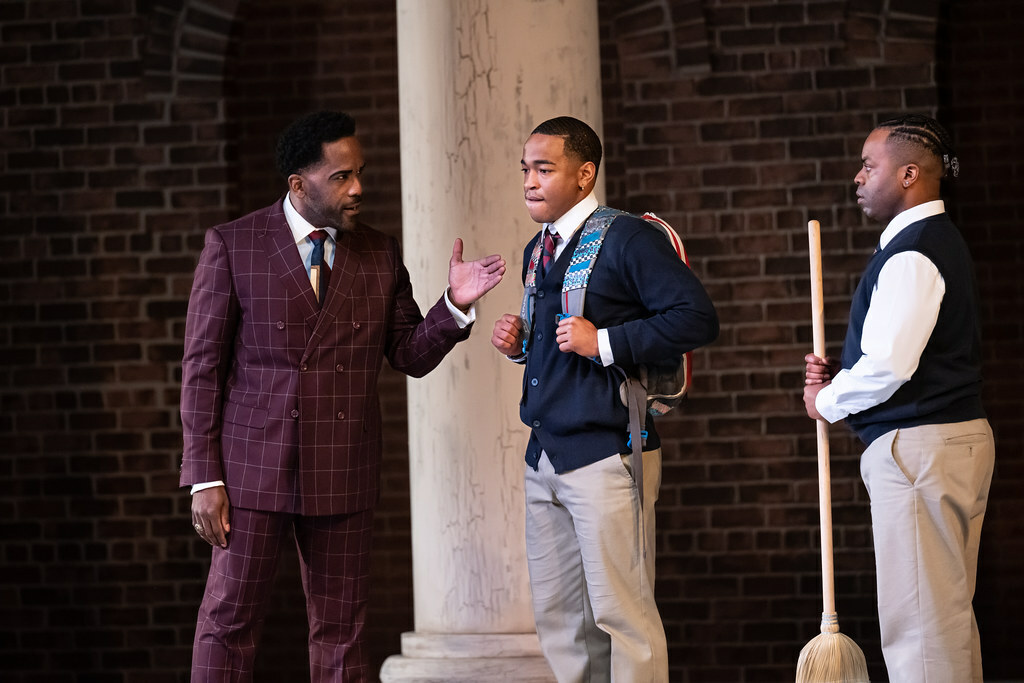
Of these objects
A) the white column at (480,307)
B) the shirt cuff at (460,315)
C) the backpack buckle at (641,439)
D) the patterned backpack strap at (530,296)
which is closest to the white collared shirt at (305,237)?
the shirt cuff at (460,315)

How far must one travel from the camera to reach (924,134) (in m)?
2.76

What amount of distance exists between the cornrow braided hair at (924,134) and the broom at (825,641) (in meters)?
0.34

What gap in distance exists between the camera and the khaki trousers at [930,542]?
2.67 meters

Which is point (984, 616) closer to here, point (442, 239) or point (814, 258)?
point (814, 258)

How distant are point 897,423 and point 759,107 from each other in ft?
7.74

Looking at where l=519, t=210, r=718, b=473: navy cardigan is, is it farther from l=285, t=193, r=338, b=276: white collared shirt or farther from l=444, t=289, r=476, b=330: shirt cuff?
l=285, t=193, r=338, b=276: white collared shirt

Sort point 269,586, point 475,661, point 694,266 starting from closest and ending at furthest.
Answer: point 269,586, point 475,661, point 694,266

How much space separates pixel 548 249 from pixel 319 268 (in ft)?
2.00

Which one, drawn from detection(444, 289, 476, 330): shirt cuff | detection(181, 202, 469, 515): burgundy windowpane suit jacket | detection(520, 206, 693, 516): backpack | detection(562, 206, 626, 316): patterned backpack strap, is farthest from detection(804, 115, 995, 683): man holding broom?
detection(181, 202, 469, 515): burgundy windowpane suit jacket

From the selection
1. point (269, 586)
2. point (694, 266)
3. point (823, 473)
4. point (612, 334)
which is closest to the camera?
point (612, 334)

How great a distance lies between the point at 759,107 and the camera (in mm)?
4754

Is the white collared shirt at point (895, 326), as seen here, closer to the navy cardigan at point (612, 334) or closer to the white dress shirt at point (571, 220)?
the navy cardigan at point (612, 334)

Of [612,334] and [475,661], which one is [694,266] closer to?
[475,661]

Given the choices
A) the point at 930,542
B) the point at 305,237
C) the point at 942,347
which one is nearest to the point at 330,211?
the point at 305,237
